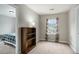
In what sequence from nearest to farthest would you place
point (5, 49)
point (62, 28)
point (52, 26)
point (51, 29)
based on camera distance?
point (5, 49) < point (62, 28) < point (51, 29) < point (52, 26)

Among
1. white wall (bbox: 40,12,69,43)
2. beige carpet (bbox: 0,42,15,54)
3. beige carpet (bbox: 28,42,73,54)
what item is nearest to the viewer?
beige carpet (bbox: 0,42,15,54)

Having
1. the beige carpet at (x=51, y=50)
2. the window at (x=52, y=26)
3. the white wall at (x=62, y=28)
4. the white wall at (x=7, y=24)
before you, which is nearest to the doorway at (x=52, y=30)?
the window at (x=52, y=26)

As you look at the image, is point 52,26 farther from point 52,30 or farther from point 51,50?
point 51,50

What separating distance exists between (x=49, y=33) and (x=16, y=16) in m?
2.52

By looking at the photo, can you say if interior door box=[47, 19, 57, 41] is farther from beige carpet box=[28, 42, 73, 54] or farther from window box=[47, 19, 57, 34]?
beige carpet box=[28, 42, 73, 54]

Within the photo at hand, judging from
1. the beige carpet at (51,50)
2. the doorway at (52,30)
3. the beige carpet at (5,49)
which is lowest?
the beige carpet at (51,50)

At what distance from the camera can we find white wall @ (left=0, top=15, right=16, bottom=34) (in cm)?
232

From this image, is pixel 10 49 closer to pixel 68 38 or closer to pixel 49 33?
pixel 49 33

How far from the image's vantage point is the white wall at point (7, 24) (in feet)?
7.62

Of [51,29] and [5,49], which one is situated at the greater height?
[51,29]

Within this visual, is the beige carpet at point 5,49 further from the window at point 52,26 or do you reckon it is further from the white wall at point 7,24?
the window at point 52,26

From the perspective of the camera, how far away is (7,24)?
95.7 inches

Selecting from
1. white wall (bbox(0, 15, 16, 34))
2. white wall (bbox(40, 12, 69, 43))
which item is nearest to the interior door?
white wall (bbox(40, 12, 69, 43))

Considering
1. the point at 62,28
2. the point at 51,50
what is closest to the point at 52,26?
the point at 62,28
